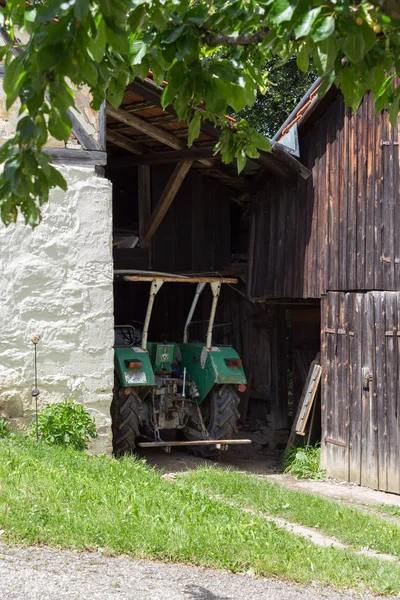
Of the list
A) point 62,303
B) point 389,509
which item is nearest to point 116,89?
point 62,303

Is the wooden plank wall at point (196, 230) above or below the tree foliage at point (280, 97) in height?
below

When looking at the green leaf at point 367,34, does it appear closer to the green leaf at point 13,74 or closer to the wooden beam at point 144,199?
the green leaf at point 13,74

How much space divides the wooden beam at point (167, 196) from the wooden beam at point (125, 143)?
88 centimetres

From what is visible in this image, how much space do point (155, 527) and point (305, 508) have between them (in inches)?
101

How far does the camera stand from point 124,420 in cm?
1020

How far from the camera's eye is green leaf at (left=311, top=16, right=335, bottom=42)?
9.18 feet

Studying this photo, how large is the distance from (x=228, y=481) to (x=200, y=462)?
198cm

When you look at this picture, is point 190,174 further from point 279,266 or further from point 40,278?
point 40,278

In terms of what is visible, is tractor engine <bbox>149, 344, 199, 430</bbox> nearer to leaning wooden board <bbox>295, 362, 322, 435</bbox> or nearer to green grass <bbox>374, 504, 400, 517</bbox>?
leaning wooden board <bbox>295, 362, 322, 435</bbox>

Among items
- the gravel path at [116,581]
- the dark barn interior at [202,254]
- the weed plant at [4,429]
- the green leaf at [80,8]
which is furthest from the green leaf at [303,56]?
the dark barn interior at [202,254]

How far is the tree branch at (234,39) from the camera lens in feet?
12.1

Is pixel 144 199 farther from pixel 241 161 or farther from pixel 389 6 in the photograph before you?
pixel 389 6

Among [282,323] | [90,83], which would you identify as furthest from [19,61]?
[282,323]

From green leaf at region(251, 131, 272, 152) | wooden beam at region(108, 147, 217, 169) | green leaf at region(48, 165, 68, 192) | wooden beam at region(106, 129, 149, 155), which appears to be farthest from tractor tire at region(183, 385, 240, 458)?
green leaf at region(48, 165, 68, 192)
